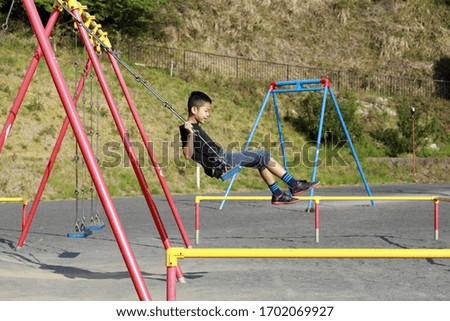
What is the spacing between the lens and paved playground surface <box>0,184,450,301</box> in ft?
22.2

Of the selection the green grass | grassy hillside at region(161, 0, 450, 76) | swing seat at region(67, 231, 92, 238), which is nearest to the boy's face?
swing seat at region(67, 231, 92, 238)

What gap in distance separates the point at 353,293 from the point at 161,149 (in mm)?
20786

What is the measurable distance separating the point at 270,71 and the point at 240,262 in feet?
95.2

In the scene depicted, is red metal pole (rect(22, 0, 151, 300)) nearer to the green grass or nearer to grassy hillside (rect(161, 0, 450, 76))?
the green grass

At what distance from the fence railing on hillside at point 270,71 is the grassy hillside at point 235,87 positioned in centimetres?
102

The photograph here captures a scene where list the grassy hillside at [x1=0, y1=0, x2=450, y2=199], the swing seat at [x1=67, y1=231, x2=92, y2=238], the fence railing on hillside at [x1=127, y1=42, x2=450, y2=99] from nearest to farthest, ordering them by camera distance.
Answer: the swing seat at [x1=67, y1=231, x2=92, y2=238] → the grassy hillside at [x1=0, y1=0, x2=450, y2=199] → the fence railing on hillside at [x1=127, y1=42, x2=450, y2=99]

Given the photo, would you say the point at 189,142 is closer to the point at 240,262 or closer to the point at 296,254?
the point at 240,262

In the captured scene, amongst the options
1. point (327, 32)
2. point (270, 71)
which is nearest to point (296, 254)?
point (270, 71)

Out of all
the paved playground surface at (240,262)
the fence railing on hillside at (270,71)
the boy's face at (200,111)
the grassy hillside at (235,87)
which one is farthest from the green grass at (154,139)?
the boy's face at (200,111)

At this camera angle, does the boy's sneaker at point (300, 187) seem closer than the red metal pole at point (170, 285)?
No

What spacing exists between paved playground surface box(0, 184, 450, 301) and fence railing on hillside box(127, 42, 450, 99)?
59.4 ft

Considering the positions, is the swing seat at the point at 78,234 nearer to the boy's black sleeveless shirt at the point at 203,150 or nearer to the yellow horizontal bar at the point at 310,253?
the boy's black sleeveless shirt at the point at 203,150

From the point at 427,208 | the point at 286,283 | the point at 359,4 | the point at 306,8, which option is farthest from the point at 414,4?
the point at 286,283

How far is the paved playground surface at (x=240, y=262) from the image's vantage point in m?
6.78
